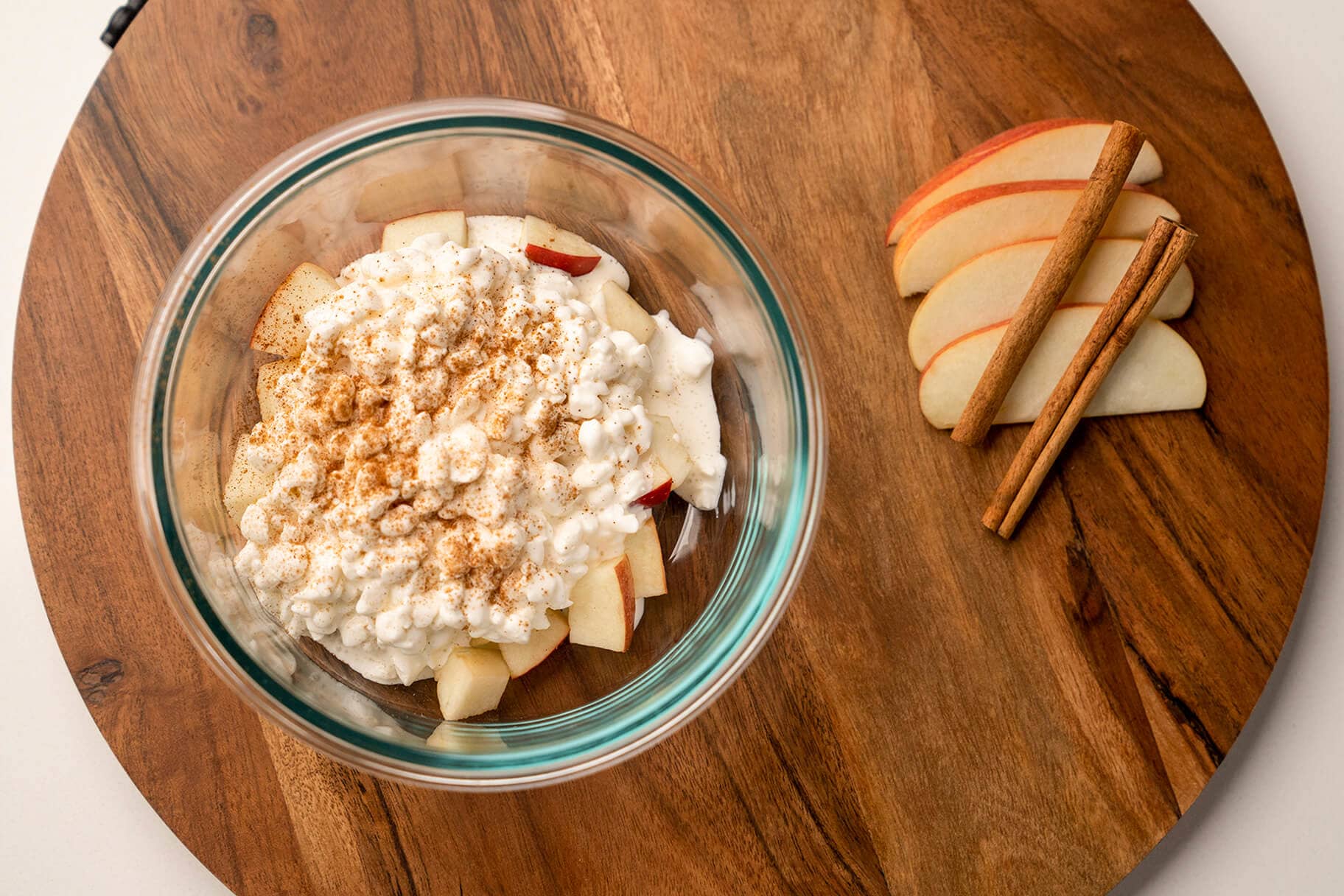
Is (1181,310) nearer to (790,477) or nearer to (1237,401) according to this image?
(1237,401)

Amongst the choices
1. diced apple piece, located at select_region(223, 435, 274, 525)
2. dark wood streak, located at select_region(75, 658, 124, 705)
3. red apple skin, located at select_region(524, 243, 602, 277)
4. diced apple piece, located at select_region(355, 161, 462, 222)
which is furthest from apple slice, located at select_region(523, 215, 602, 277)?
dark wood streak, located at select_region(75, 658, 124, 705)

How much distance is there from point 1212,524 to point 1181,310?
1.10 feet

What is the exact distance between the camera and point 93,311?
144 cm

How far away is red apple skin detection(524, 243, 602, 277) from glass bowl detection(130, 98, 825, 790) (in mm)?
75

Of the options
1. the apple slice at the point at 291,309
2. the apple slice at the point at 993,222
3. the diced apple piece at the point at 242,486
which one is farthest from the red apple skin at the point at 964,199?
the diced apple piece at the point at 242,486

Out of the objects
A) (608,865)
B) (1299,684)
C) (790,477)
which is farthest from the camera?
(1299,684)

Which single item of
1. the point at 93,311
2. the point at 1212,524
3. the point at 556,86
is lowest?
the point at 1212,524

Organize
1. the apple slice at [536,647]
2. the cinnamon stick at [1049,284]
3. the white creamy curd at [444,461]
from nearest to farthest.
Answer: the white creamy curd at [444,461] → the apple slice at [536,647] → the cinnamon stick at [1049,284]

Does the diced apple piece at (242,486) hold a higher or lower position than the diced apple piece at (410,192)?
lower

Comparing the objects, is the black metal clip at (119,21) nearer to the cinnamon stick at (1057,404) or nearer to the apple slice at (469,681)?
the apple slice at (469,681)

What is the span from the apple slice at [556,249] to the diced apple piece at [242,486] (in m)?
0.47

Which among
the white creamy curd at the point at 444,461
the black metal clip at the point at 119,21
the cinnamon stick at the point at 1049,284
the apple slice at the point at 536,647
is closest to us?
the white creamy curd at the point at 444,461

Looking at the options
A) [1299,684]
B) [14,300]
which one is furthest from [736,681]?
[14,300]

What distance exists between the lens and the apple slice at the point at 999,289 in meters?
1.46
